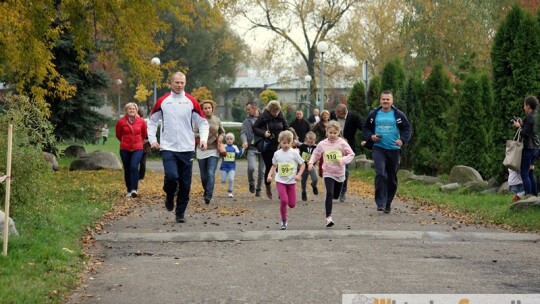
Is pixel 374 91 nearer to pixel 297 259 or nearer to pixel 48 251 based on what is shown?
pixel 297 259

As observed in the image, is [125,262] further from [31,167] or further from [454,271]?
[454,271]

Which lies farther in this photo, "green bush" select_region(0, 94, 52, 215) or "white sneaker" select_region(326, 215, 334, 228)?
"white sneaker" select_region(326, 215, 334, 228)

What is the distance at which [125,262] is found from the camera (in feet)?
31.7

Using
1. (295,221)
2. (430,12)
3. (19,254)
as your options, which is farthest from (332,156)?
(430,12)

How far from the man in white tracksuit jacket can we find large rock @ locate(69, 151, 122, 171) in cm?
1408

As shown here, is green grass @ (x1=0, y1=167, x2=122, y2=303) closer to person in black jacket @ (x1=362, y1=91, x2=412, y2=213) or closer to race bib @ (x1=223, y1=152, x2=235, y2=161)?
race bib @ (x1=223, y1=152, x2=235, y2=161)

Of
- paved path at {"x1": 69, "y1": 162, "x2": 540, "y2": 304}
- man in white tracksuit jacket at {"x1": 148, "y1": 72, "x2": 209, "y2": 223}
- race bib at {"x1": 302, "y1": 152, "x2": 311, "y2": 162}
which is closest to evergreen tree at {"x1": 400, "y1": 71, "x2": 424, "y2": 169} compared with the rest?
race bib at {"x1": 302, "y1": 152, "x2": 311, "y2": 162}

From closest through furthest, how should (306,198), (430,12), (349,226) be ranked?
(349,226), (306,198), (430,12)

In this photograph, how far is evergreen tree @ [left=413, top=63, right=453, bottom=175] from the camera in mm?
25141

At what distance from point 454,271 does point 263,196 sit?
9.91 meters

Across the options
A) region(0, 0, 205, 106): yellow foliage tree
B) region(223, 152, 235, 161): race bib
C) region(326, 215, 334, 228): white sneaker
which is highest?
region(0, 0, 205, 106): yellow foliage tree

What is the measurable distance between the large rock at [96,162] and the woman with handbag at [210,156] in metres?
10.3

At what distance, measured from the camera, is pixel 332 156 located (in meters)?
13.7

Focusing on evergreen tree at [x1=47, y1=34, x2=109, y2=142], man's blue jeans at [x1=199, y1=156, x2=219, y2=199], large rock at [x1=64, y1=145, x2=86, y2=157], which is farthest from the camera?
large rock at [x1=64, y1=145, x2=86, y2=157]
